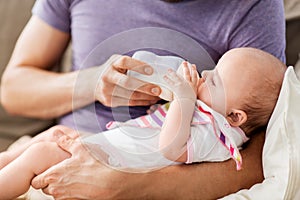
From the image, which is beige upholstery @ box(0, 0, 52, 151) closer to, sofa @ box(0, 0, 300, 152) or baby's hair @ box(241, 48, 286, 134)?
sofa @ box(0, 0, 300, 152)

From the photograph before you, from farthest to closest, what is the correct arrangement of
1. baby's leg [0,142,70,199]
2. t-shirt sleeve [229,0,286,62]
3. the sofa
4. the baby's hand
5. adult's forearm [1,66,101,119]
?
the sofa < adult's forearm [1,66,101,119] < t-shirt sleeve [229,0,286,62] < baby's leg [0,142,70,199] < the baby's hand

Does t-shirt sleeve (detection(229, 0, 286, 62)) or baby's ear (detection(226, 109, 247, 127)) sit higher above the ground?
t-shirt sleeve (detection(229, 0, 286, 62))

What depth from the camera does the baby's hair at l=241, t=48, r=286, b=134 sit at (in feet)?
3.49

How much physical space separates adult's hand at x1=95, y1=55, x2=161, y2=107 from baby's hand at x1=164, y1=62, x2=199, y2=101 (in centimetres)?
3

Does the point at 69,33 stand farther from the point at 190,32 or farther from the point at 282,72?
the point at 282,72

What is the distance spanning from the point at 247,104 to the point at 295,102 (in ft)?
0.40

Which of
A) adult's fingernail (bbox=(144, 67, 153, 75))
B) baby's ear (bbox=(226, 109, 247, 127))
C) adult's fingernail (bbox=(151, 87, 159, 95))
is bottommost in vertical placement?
baby's ear (bbox=(226, 109, 247, 127))

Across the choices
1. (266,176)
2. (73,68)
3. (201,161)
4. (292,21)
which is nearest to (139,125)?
(201,161)

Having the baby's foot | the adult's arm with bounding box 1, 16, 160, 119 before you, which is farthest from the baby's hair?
the baby's foot

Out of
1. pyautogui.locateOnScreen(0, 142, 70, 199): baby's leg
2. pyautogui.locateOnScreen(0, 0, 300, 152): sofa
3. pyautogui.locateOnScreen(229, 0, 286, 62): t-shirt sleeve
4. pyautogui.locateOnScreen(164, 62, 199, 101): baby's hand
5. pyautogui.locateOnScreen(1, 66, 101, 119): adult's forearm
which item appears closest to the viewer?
pyautogui.locateOnScreen(164, 62, 199, 101): baby's hand

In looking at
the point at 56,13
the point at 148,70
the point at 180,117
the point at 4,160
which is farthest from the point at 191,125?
the point at 56,13

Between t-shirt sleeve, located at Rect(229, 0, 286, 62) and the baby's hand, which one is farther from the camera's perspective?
t-shirt sleeve, located at Rect(229, 0, 286, 62)

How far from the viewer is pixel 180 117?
1.02m

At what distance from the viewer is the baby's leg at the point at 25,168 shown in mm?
1093
